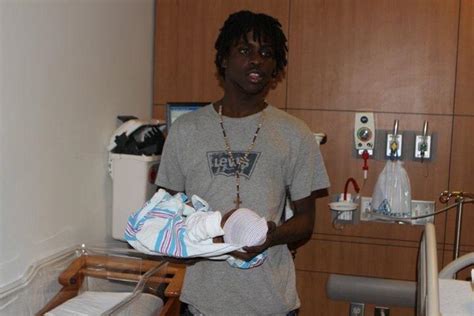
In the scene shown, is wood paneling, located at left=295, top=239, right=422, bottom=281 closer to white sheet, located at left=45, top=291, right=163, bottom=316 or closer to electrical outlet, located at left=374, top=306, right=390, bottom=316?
electrical outlet, located at left=374, top=306, right=390, bottom=316

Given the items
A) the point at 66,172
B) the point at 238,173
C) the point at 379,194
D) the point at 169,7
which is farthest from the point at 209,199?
the point at 169,7

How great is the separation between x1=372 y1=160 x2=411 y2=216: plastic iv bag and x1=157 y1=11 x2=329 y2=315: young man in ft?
3.10

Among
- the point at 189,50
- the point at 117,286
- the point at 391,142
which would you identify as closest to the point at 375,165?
the point at 391,142

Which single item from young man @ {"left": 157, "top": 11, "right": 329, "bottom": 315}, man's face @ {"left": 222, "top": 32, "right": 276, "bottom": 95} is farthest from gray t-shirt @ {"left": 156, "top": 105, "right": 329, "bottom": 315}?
man's face @ {"left": 222, "top": 32, "right": 276, "bottom": 95}

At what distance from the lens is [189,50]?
10.7 feet

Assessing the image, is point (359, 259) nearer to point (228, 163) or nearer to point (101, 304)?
point (228, 163)

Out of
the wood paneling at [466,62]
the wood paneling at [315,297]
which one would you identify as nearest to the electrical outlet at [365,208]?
the wood paneling at [315,297]

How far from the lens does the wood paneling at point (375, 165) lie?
9.95 feet

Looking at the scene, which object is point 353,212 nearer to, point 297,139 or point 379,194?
point 379,194

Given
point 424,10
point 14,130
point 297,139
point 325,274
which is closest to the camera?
point 14,130

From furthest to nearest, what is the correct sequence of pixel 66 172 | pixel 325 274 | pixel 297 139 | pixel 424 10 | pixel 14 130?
pixel 325 274
pixel 424 10
pixel 66 172
pixel 297 139
pixel 14 130

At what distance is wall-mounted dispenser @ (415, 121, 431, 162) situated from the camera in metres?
3.01

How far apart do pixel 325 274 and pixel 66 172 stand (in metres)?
1.51

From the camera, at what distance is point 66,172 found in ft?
7.62
